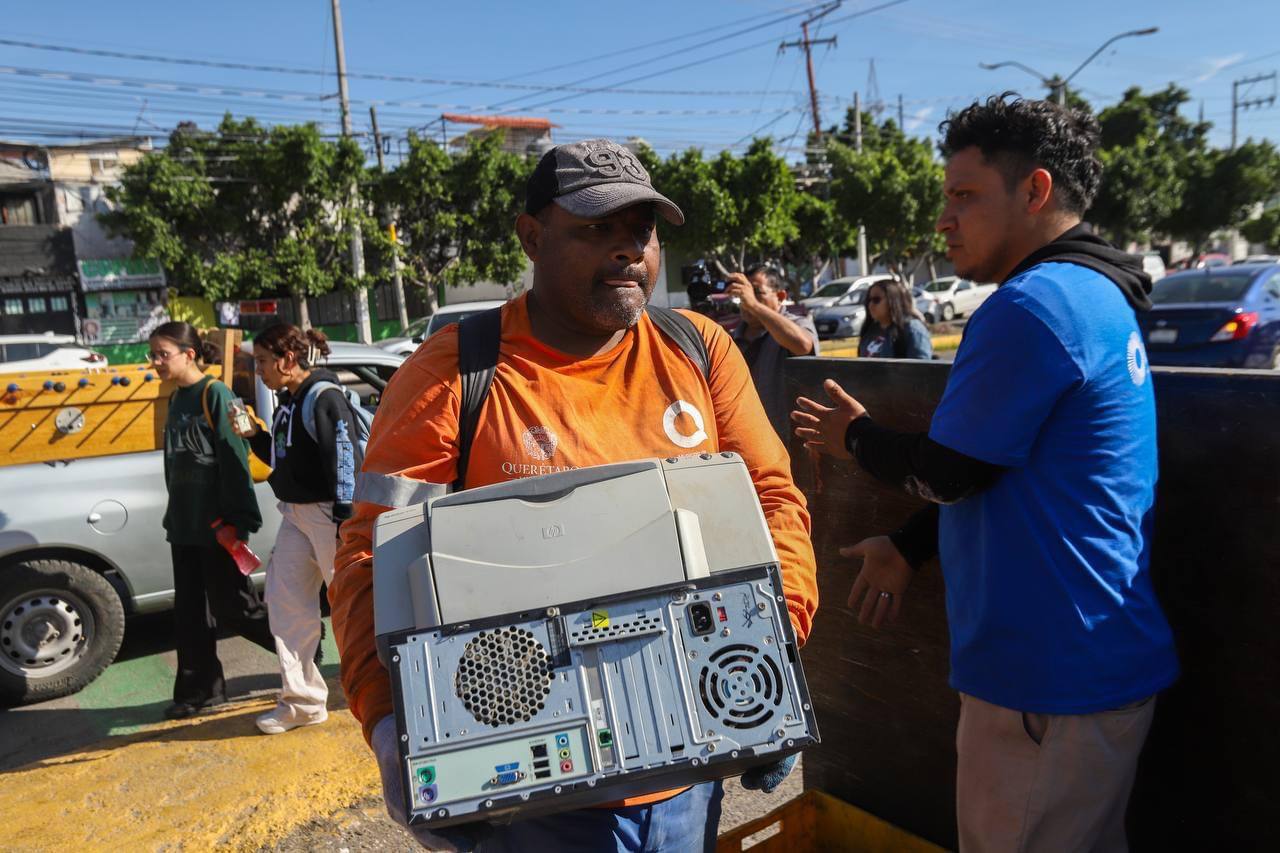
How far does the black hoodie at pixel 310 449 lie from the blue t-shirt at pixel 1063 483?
3.09 m

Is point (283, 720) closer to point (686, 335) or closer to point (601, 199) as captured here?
point (686, 335)

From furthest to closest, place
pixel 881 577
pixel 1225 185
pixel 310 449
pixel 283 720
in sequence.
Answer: pixel 1225 185
pixel 283 720
pixel 310 449
pixel 881 577

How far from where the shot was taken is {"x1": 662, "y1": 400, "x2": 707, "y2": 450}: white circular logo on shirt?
5.67 ft

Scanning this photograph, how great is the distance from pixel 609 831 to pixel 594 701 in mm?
417

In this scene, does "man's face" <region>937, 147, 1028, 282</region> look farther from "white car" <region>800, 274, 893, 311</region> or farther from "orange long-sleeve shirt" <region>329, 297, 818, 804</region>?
"white car" <region>800, 274, 893, 311</region>

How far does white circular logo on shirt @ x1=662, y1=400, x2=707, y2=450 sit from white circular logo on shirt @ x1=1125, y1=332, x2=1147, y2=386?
31.7 inches

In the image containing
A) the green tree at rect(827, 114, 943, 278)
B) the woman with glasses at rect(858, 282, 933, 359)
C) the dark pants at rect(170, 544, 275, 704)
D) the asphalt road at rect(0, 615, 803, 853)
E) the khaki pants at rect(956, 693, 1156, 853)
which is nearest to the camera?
the khaki pants at rect(956, 693, 1156, 853)

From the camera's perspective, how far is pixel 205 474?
461cm

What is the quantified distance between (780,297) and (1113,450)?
13.2ft

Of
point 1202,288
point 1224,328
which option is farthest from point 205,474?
point 1202,288

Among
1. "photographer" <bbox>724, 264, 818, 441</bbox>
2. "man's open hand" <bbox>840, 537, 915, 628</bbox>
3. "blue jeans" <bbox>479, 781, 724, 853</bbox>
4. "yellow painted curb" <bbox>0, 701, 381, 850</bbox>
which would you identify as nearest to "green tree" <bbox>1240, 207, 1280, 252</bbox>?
"photographer" <bbox>724, 264, 818, 441</bbox>

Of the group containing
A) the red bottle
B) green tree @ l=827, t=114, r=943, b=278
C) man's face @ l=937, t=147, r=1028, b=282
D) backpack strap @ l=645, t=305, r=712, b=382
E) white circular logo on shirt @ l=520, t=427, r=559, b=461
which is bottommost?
the red bottle

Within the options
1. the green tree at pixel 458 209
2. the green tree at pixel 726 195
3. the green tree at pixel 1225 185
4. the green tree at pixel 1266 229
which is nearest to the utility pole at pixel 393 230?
the green tree at pixel 458 209

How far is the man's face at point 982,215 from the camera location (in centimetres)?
196
